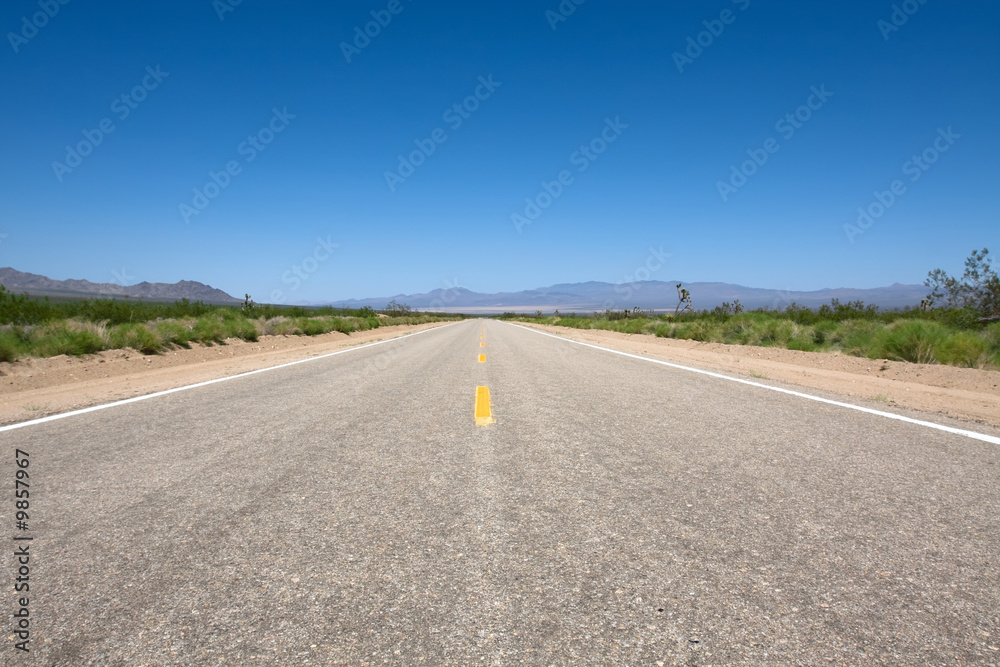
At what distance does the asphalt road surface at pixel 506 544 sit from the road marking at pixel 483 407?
1.00ft

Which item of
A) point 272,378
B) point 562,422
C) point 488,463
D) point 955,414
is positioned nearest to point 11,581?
point 488,463

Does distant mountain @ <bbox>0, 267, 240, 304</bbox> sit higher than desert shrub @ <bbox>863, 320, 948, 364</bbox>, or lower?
higher

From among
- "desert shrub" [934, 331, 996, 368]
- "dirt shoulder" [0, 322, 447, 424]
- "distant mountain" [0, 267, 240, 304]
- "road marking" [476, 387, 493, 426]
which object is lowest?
"dirt shoulder" [0, 322, 447, 424]

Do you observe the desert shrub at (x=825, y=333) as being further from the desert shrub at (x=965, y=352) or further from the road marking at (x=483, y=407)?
the road marking at (x=483, y=407)

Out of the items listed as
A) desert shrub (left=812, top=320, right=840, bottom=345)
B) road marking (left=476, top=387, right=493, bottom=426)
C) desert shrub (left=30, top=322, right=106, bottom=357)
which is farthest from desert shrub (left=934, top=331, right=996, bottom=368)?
desert shrub (left=30, top=322, right=106, bottom=357)

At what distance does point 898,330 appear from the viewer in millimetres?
10688

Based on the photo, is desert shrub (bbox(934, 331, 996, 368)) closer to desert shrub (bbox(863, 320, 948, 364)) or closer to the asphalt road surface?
desert shrub (bbox(863, 320, 948, 364))

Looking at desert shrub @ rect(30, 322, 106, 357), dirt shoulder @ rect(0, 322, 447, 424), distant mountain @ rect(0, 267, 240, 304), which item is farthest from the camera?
Answer: distant mountain @ rect(0, 267, 240, 304)

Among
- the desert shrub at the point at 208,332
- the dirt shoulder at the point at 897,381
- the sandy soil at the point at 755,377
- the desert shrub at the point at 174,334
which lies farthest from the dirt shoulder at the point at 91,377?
the dirt shoulder at the point at 897,381

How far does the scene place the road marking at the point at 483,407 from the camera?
15.0 feet

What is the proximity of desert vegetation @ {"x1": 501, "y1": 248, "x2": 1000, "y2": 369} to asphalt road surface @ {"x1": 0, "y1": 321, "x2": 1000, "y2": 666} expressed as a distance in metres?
7.46

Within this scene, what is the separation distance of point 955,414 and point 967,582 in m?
4.06

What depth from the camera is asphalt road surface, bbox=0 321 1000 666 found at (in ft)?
5.09

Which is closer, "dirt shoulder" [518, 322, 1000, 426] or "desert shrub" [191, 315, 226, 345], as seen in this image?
"dirt shoulder" [518, 322, 1000, 426]
